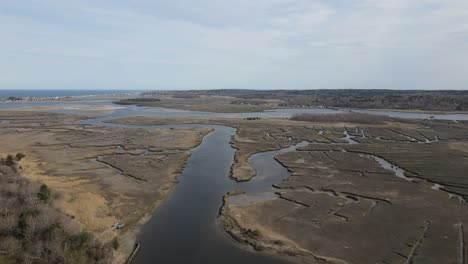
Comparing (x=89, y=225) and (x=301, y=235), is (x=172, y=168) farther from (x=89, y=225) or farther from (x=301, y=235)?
(x=301, y=235)

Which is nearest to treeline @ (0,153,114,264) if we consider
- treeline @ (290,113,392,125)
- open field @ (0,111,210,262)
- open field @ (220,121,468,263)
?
open field @ (0,111,210,262)

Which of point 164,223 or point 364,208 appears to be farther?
point 364,208

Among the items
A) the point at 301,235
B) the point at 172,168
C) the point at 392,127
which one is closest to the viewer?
the point at 301,235

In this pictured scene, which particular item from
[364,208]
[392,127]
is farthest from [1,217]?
[392,127]

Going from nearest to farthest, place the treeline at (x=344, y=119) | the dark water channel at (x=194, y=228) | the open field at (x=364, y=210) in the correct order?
1. the dark water channel at (x=194, y=228)
2. the open field at (x=364, y=210)
3. the treeline at (x=344, y=119)

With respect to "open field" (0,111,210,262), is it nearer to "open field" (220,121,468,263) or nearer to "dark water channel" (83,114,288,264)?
"dark water channel" (83,114,288,264)

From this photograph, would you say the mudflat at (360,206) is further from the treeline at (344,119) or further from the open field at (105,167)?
the treeline at (344,119)

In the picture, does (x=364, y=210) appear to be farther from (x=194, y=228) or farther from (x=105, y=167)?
(x=105, y=167)

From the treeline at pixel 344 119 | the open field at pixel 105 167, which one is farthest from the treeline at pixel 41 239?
the treeline at pixel 344 119
